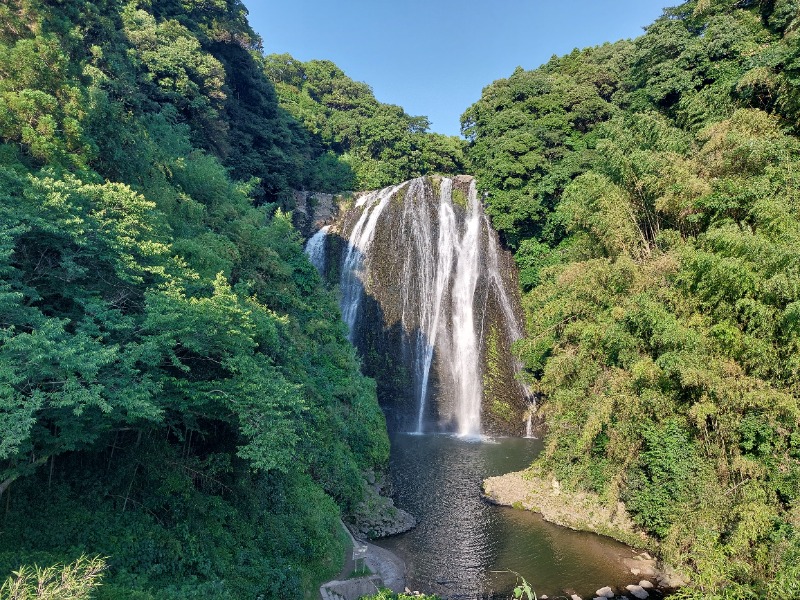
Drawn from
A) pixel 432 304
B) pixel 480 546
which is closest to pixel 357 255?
pixel 432 304

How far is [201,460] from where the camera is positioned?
9758 millimetres

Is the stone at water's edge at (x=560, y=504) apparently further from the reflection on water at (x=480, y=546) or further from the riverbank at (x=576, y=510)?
the reflection on water at (x=480, y=546)

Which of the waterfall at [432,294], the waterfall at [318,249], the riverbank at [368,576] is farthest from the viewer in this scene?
the waterfall at [318,249]

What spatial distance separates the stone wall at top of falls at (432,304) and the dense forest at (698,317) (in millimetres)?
6082

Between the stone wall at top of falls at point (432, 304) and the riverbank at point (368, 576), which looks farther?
the stone wall at top of falls at point (432, 304)

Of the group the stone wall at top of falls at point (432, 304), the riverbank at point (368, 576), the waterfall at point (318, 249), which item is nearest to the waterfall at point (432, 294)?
the stone wall at top of falls at point (432, 304)

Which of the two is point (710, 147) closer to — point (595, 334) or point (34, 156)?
point (595, 334)

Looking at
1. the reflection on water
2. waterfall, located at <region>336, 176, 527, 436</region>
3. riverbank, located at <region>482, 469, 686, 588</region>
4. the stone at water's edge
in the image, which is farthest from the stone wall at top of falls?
riverbank, located at <region>482, 469, 686, 588</region>

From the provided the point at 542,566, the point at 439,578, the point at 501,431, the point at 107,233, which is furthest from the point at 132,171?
the point at 501,431

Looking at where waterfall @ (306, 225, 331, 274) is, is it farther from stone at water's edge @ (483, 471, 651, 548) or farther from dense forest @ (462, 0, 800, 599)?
stone at water's edge @ (483, 471, 651, 548)

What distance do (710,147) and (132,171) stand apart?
14647 mm

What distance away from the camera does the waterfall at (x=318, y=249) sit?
26766mm

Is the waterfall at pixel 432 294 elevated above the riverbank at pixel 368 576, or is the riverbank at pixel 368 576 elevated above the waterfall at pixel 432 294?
the waterfall at pixel 432 294

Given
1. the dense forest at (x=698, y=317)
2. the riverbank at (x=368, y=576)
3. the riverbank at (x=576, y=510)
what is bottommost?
the riverbank at (x=368, y=576)
